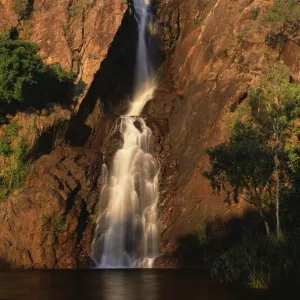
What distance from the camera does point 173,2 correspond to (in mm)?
65000

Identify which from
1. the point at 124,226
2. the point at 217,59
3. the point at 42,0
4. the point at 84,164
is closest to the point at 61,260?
the point at 124,226

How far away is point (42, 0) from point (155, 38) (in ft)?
50.7

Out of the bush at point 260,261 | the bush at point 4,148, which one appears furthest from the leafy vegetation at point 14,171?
the bush at point 260,261

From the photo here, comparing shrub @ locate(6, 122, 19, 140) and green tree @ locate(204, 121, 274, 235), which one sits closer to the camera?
green tree @ locate(204, 121, 274, 235)

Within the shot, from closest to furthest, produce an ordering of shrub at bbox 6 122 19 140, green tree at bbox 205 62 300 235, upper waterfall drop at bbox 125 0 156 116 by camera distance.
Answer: green tree at bbox 205 62 300 235 < shrub at bbox 6 122 19 140 < upper waterfall drop at bbox 125 0 156 116

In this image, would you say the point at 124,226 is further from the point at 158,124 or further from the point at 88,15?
the point at 88,15

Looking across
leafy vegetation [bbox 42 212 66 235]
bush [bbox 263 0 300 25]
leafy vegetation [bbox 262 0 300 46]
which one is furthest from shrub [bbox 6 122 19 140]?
bush [bbox 263 0 300 25]

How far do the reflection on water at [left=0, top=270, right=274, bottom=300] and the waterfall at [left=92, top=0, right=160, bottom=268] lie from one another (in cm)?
774

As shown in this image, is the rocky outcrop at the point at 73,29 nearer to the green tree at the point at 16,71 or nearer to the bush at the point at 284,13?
the green tree at the point at 16,71

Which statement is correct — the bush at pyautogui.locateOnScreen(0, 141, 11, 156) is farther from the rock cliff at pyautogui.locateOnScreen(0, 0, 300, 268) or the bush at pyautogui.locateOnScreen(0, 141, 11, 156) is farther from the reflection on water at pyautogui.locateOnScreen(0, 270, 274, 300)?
the reflection on water at pyautogui.locateOnScreen(0, 270, 274, 300)

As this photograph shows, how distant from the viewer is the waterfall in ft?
139

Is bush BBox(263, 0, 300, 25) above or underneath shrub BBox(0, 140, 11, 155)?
above

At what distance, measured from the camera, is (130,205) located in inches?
1775

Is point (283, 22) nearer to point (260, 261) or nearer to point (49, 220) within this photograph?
point (49, 220)
